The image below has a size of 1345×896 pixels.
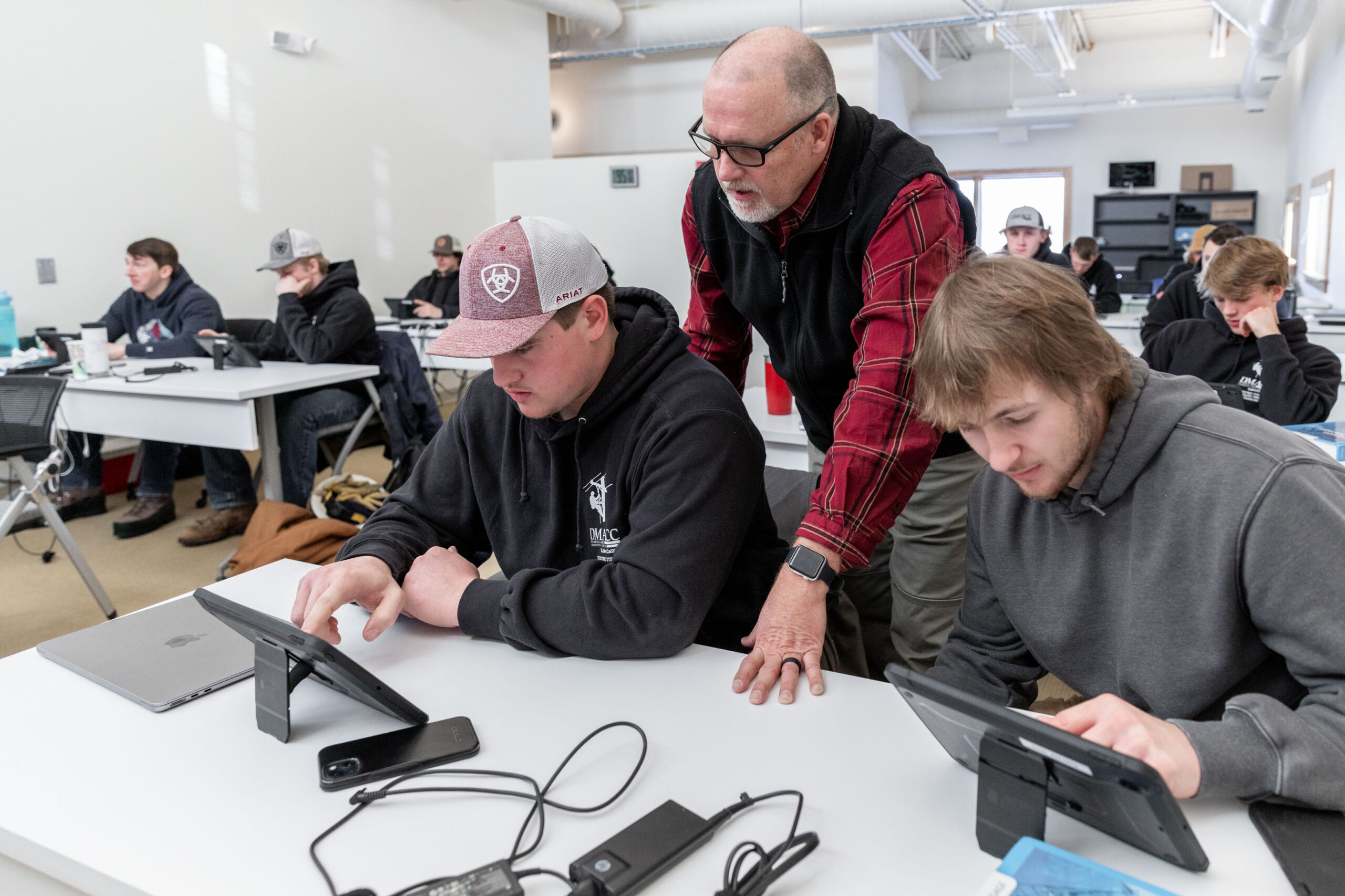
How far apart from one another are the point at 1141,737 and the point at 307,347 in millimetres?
3958

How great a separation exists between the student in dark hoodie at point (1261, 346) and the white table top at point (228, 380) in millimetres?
3089

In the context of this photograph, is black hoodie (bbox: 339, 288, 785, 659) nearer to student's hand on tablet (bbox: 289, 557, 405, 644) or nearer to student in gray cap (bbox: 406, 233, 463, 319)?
student's hand on tablet (bbox: 289, 557, 405, 644)

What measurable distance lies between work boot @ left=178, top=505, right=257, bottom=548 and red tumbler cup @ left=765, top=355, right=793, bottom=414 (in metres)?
2.44

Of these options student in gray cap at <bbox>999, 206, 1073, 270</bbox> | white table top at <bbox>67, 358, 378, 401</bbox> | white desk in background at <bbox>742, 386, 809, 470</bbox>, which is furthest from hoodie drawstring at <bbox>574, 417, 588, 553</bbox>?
student in gray cap at <bbox>999, 206, 1073, 270</bbox>

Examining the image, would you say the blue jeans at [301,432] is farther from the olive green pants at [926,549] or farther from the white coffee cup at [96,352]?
the olive green pants at [926,549]

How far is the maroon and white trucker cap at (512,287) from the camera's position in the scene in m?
1.31

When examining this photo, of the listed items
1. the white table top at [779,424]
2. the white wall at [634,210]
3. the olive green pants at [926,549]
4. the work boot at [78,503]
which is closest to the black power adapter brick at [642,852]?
the olive green pants at [926,549]

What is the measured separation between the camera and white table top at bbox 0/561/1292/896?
0.82 metres

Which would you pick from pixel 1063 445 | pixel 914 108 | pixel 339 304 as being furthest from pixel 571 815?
pixel 914 108

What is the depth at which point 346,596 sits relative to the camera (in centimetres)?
131

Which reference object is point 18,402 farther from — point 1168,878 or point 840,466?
point 1168,878

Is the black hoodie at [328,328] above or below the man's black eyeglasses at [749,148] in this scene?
below

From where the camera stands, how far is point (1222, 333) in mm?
3199

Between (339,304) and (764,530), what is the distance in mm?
3264
